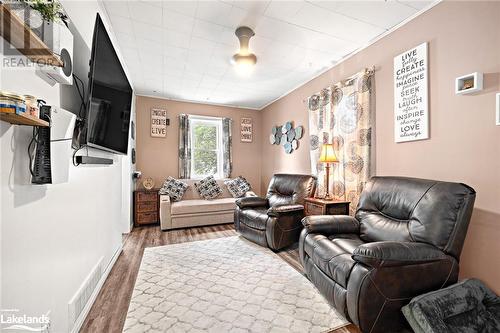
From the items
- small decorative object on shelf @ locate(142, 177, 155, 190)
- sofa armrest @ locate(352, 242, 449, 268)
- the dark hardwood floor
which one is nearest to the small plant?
the dark hardwood floor

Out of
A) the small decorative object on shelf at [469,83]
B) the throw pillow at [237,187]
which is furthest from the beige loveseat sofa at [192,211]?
the small decorative object on shelf at [469,83]

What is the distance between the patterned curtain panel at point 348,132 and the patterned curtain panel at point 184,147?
9.06 feet

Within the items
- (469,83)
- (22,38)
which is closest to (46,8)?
(22,38)

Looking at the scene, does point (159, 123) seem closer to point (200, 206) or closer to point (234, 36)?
point (200, 206)

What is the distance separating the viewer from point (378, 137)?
250 cm

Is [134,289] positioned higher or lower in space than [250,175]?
lower

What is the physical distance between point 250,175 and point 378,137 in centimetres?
326

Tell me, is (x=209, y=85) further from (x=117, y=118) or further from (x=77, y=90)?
(x=77, y=90)

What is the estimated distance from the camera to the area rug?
1537mm

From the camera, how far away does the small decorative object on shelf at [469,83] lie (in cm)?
163

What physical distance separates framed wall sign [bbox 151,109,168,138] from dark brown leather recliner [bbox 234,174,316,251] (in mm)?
2415

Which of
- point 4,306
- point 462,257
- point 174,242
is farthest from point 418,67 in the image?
point 174,242

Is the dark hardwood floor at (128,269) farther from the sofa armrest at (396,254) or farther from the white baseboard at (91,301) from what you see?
the sofa armrest at (396,254)

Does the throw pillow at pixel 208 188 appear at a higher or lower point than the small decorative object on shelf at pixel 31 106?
lower
